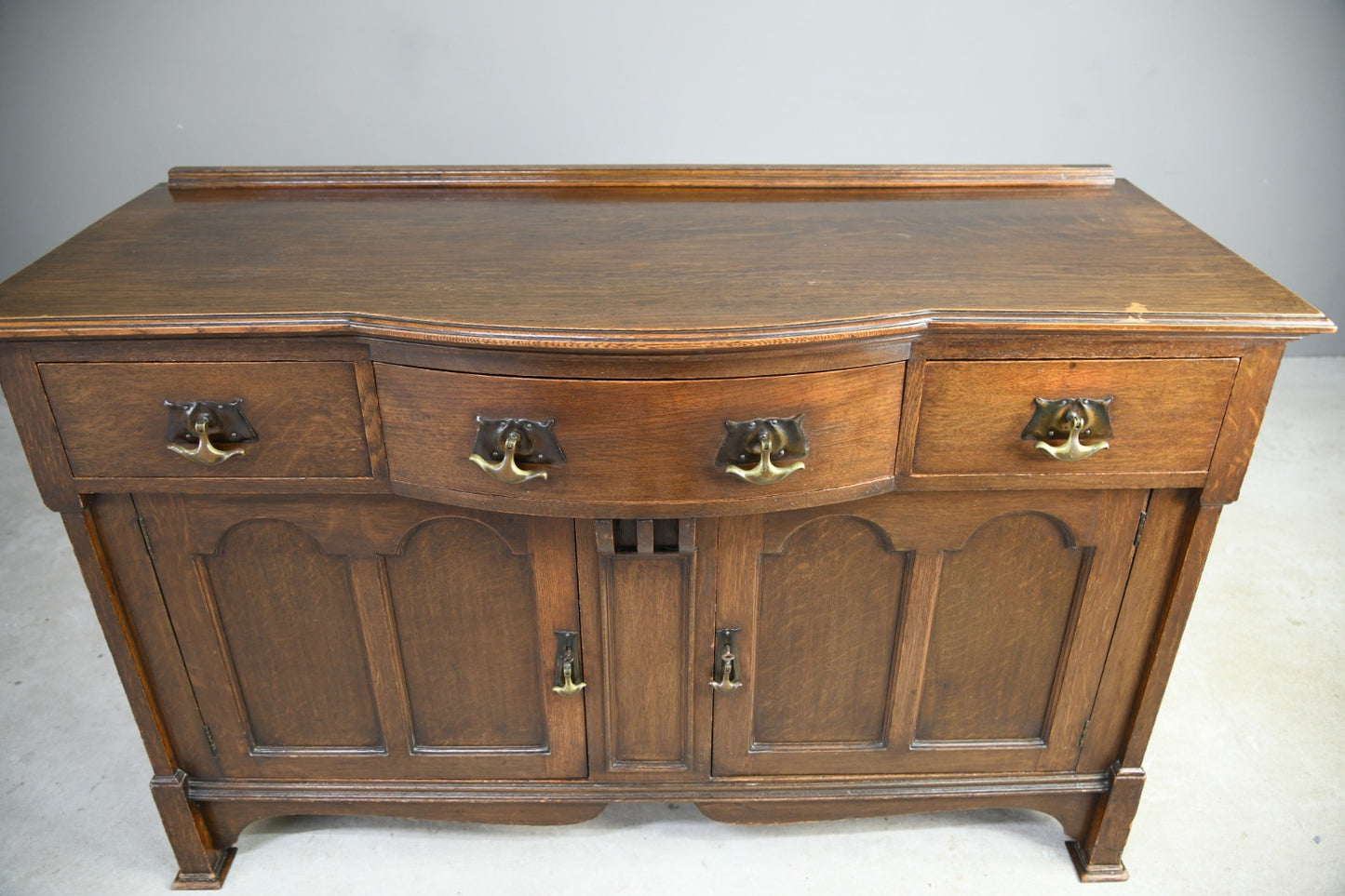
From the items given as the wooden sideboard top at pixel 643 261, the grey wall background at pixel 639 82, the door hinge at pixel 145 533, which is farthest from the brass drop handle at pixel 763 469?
the grey wall background at pixel 639 82

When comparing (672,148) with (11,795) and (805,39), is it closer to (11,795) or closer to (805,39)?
(805,39)

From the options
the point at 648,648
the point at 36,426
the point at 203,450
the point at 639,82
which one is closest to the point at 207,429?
the point at 203,450

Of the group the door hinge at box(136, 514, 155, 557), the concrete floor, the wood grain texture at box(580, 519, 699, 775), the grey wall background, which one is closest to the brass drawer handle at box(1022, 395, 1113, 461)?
the wood grain texture at box(580, 519, 699, 775)

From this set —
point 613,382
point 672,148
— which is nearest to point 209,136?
point 672,148

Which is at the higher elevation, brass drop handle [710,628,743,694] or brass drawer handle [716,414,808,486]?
brass drawer handle [716,414,808,486]

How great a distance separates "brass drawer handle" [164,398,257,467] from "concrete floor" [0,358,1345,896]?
786mm

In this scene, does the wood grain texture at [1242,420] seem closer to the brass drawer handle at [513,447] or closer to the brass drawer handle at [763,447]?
the brass drawer handle at [763,447]

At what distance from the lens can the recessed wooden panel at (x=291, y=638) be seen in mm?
1352

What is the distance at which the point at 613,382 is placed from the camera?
111cm

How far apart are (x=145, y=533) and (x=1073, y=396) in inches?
46.2

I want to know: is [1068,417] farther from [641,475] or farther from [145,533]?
[145,533]

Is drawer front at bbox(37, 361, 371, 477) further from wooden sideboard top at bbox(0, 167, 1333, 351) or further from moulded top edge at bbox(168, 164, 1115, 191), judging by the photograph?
moulded top edge at bbox(168, 164, 1115, 191)

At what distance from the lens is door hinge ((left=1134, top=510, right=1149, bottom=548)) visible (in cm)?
132

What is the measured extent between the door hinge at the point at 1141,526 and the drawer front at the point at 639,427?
0.37 m
